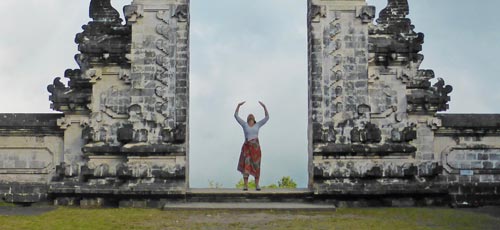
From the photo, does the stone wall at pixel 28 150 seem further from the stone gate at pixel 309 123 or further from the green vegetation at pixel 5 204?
the green vegetation at pixel 5 204

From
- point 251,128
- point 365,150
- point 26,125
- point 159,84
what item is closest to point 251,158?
point 251,128

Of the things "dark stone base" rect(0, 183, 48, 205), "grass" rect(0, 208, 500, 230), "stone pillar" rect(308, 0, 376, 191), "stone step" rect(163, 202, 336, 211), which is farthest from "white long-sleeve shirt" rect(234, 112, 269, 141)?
"dark stone base" rect(0, 183, 48, 205)

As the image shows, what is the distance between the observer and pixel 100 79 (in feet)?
57.1

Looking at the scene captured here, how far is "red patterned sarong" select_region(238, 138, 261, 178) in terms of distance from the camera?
56.0ft

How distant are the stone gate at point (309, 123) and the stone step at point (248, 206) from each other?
23.2 inches

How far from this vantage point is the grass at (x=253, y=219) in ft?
43.3

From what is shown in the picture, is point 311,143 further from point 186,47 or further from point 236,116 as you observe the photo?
point 186,47

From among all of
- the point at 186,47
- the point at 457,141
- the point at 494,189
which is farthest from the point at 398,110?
the point at 186,47

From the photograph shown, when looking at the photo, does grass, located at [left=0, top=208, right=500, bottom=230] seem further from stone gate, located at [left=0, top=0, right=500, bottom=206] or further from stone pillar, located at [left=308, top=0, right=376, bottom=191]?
stone pillar, located at [left=308, top=0, right=376, bottom=191]

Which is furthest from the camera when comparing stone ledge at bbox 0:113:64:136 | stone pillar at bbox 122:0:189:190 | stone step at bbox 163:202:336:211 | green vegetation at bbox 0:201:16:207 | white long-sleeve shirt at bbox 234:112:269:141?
stone ledge at bbox 0:113:64:136

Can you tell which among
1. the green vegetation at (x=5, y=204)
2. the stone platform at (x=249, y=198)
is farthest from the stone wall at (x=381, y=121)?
the green vegetation at (x=5, y=204)

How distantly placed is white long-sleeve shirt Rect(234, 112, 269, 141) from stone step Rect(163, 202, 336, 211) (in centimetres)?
166

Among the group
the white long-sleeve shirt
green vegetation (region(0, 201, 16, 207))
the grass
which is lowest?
the grass

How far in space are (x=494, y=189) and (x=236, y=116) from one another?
20.4 feet
